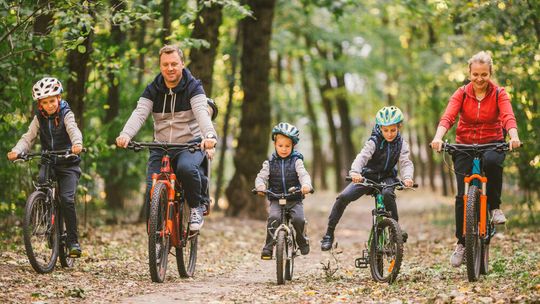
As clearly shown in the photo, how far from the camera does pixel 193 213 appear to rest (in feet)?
27.5

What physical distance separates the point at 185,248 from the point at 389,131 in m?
2.91

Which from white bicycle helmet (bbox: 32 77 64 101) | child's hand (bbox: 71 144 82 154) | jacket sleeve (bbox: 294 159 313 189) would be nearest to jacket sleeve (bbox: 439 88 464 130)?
jacket sleeve (bbox: 294 159 313 189)

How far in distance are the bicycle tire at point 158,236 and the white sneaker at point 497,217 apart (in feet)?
12.0

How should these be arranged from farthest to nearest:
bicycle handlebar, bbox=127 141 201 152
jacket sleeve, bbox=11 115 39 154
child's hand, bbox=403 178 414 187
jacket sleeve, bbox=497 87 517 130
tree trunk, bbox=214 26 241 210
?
1. tree trunk, bbox=214 26 241 210
2. jacket sleeve, bbox=11 115 39 154
3. jacket sleeve, bbox=497 87 517 130
4. bicycle handlebar, bbox=127 141 201 152
5. child's hand, bbox=403 178 414 187

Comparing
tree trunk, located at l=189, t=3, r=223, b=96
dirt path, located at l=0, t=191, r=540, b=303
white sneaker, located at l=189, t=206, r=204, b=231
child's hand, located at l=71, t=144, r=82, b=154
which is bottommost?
dirt path, located at l=0, t=191, r=540, b=303

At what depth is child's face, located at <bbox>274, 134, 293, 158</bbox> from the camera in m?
8.36

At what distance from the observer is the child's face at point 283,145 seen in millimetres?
8359

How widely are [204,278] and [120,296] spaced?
2.04m

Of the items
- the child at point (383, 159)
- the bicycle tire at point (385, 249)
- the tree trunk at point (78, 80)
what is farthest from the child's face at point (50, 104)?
the bicycle tire at point (385, 249)

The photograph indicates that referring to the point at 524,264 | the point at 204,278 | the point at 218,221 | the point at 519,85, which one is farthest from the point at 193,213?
the point at 218,221

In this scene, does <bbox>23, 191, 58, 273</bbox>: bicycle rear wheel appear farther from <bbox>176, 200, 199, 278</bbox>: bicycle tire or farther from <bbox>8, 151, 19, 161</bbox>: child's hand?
<bbox>176, 200, 199, 278</bbox>: bicycle tire

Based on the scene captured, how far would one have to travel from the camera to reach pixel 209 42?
1439 centimetres

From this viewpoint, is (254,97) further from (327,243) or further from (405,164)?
(405,164)

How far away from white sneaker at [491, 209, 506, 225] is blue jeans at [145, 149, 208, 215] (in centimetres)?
332
